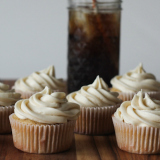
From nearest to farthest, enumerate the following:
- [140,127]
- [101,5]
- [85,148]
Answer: [140,127]
[85,148]
[101,5]

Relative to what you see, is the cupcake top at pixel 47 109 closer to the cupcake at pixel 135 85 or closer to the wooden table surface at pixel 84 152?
the wooden table surface at pixel 84 152

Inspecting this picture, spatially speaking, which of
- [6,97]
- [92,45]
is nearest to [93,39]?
[92,45]

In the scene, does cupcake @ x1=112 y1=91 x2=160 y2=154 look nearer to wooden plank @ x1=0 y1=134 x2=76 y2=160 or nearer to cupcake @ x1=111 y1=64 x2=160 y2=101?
wooden plank @ x1=0 y1=134 x2=76 y2=160

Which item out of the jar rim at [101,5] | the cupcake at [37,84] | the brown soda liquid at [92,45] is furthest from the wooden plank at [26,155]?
the jar rim at [101,5]

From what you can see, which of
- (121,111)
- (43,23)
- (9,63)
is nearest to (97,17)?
(121,111)

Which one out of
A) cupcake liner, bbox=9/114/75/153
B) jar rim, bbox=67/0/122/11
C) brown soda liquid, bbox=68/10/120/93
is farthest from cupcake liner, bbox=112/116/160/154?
jar rim, bbox=67/0/122/11

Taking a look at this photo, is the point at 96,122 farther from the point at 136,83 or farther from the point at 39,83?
the point at 39,83

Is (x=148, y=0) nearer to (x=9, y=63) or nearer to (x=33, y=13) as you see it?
(x=33, y=13)
